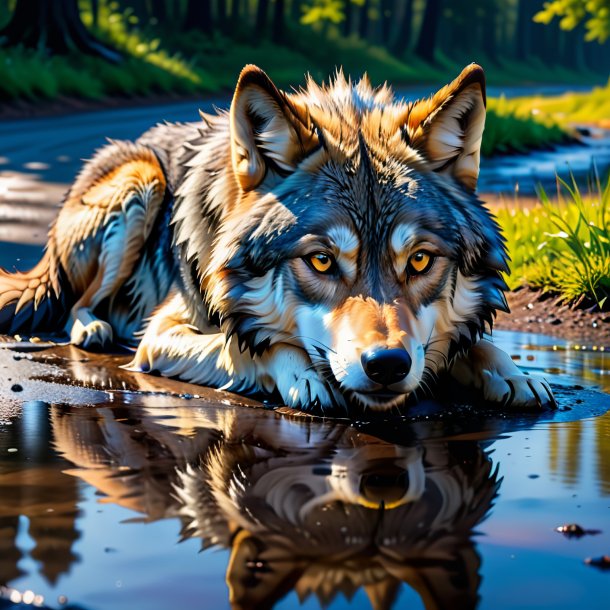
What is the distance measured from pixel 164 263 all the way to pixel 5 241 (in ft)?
14.2

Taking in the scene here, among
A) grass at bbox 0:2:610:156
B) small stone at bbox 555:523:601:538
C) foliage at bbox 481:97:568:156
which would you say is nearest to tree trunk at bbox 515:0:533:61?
grass at bbox 0:2:610:156

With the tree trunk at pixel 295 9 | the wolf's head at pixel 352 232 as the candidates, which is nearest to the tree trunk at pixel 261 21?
the tree trunk at pixel 295 9

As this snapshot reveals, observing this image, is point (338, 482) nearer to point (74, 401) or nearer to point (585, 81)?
point (74, 401)

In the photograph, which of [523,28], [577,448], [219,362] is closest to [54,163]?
[219,362]

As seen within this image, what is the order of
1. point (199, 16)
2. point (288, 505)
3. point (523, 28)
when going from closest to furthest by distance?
point (288, 505) → point (199, 16) → point (523, 28)

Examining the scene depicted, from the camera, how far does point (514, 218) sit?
10953 mm

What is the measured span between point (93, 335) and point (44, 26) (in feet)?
76.0

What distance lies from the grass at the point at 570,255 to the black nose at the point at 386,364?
3815mm

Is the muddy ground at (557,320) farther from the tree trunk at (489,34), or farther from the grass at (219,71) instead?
the tree trunk at (489,34)

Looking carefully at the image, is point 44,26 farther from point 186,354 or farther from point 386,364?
point 386,364

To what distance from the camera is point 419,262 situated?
5.45 m

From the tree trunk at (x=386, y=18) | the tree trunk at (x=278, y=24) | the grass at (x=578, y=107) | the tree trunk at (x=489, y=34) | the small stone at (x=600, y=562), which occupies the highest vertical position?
the tree trunk at (x=489, y=34)

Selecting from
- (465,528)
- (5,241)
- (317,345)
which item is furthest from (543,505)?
(5,241)

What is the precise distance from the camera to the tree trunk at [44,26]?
1123 inches
